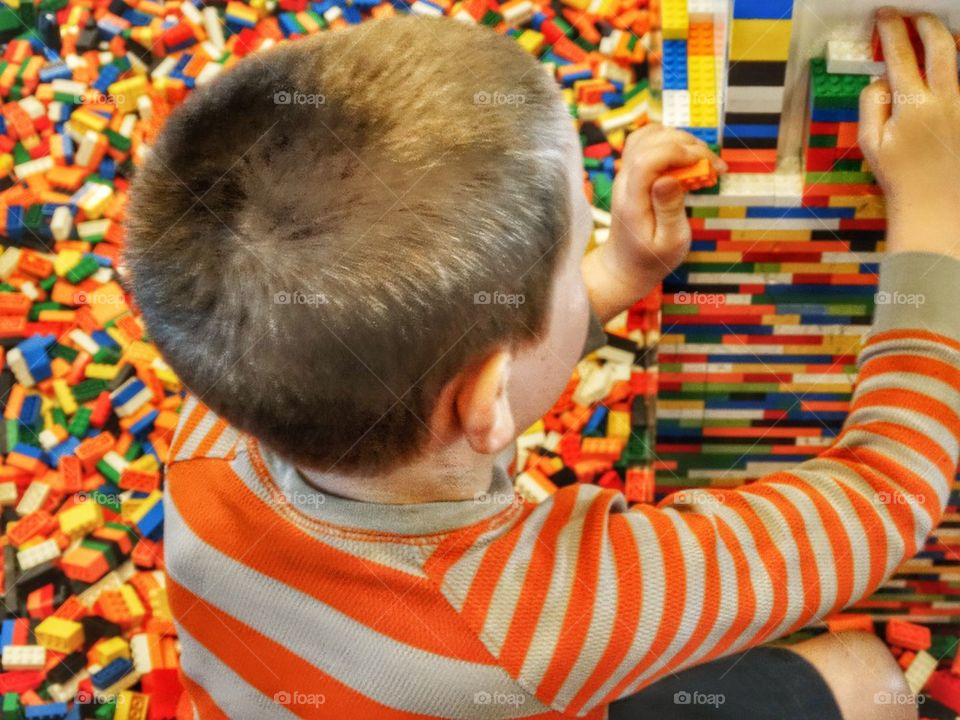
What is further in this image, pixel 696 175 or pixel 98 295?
pixel 98 295

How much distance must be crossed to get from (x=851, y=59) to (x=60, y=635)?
1.12 metres

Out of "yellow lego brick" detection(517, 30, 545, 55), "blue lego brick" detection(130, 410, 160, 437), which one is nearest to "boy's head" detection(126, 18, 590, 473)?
"blue lego brick" detection(130, 410, 160, 437)

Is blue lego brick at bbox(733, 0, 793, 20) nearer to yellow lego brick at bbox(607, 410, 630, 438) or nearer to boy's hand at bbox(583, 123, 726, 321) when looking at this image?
boy's hand at bbox(583, 123, 726, 321)

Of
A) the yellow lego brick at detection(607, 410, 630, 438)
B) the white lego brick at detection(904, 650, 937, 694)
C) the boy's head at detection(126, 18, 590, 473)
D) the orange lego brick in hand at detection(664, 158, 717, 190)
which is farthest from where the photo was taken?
the yellow lego brick at detection(607, 410, 630, 438)

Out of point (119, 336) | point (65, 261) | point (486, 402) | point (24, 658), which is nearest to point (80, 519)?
point (24, 658)

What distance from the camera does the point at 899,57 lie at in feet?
2.59

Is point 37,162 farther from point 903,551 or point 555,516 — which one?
point 903,551

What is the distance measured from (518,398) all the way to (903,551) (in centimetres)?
31

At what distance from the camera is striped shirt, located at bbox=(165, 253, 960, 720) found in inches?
29.0
